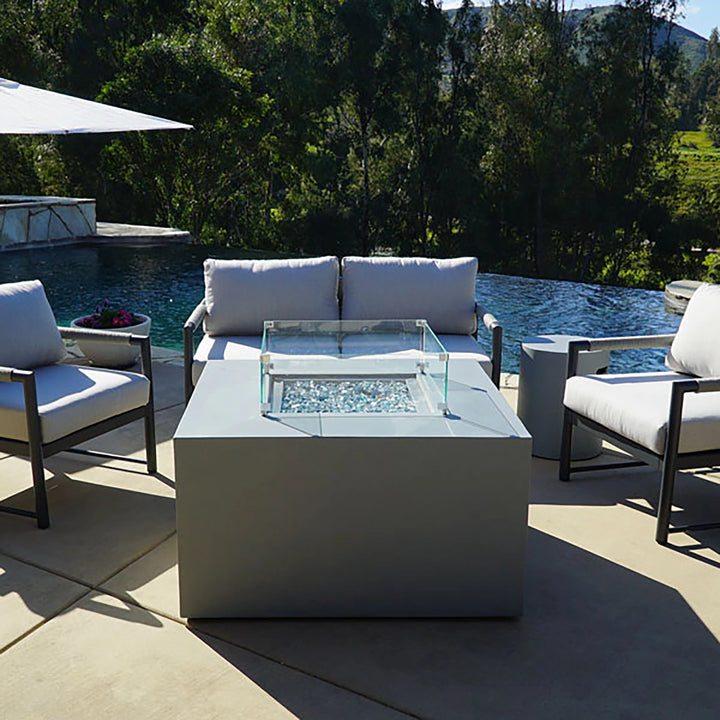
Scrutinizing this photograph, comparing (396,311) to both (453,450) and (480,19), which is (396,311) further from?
(480,19)

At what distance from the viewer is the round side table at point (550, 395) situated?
3.75 meters

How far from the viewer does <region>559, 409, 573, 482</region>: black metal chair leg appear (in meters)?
3.44

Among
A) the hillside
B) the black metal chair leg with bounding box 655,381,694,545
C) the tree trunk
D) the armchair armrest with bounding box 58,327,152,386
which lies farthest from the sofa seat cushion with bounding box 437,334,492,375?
the hillside

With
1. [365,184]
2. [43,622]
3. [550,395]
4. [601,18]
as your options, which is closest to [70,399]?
[43,622]

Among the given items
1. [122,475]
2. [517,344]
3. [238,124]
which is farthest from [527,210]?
[122,475]

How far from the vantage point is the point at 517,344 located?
21.4 feet

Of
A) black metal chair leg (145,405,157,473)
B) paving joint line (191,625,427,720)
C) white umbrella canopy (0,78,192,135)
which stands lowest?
paving joint line (191,625,427,720)

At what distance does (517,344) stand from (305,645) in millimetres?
4641

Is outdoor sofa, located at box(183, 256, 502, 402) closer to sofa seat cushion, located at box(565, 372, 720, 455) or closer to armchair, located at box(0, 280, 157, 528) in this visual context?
armchair, located at box(0, 280, 157, 528)

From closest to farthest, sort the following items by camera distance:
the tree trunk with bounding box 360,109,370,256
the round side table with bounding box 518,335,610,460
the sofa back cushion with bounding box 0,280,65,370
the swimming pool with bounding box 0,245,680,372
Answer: the sofa back cushion with bounding box 0,280,65,370 < the round side table with bounding box 518,335,610,460 < the swimming pool with bounding box 0,245,680,372 < the tree trunk with bounding box 360,109,370,256

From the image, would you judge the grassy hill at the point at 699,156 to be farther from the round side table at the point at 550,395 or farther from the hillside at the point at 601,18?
the round side table at the point at 550,395

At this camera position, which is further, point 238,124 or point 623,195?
point 623,195

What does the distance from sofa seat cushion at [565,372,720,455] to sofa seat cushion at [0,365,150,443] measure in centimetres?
193

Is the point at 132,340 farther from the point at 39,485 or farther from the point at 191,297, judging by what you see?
the point at 191,297
